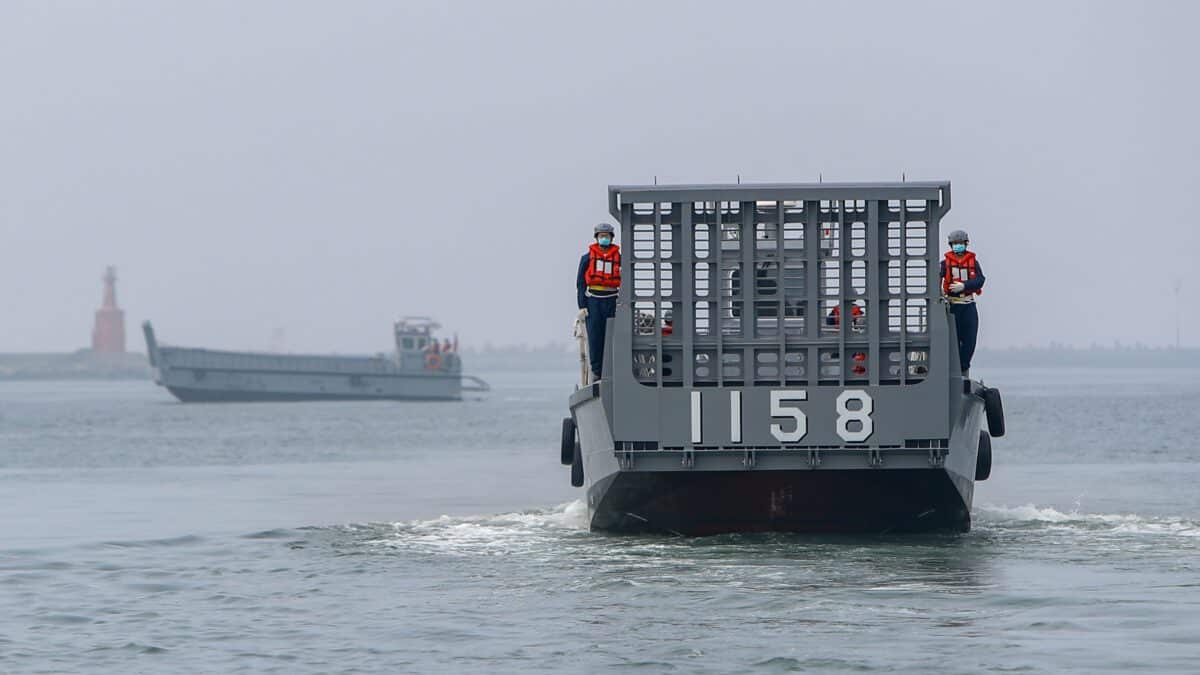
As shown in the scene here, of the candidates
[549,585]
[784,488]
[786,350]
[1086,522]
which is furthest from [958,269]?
[549,585]

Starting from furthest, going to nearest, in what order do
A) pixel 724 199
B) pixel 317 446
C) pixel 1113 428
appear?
pixel 1113 428 < pixel 317 446 < pixel 724 199

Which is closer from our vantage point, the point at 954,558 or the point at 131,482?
the point at 954,558

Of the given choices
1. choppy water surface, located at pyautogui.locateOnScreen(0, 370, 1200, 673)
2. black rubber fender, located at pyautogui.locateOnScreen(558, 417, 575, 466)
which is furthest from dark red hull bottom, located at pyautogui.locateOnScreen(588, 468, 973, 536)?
black rubber fender, located at pyautogui.locateOnScreen(558, 417, 575, 466)

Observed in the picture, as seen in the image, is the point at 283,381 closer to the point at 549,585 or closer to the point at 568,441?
the point at 568,441

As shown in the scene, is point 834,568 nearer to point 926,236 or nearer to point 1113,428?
point 926,236

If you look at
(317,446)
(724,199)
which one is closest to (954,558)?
(724,199)

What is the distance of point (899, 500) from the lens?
19.4 meters

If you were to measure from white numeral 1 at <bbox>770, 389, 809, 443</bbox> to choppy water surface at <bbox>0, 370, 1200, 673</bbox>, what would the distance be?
120 cm

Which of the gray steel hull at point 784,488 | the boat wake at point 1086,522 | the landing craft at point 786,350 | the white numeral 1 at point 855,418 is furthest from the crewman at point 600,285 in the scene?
the boat wake at point 1086,522

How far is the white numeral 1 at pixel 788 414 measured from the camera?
18.7m

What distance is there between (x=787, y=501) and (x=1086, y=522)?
499 centimetres

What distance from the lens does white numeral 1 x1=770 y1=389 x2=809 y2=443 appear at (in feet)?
61.5

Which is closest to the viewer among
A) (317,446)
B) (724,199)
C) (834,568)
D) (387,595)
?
(387,595)

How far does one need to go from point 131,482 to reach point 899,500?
19789 millimetres
